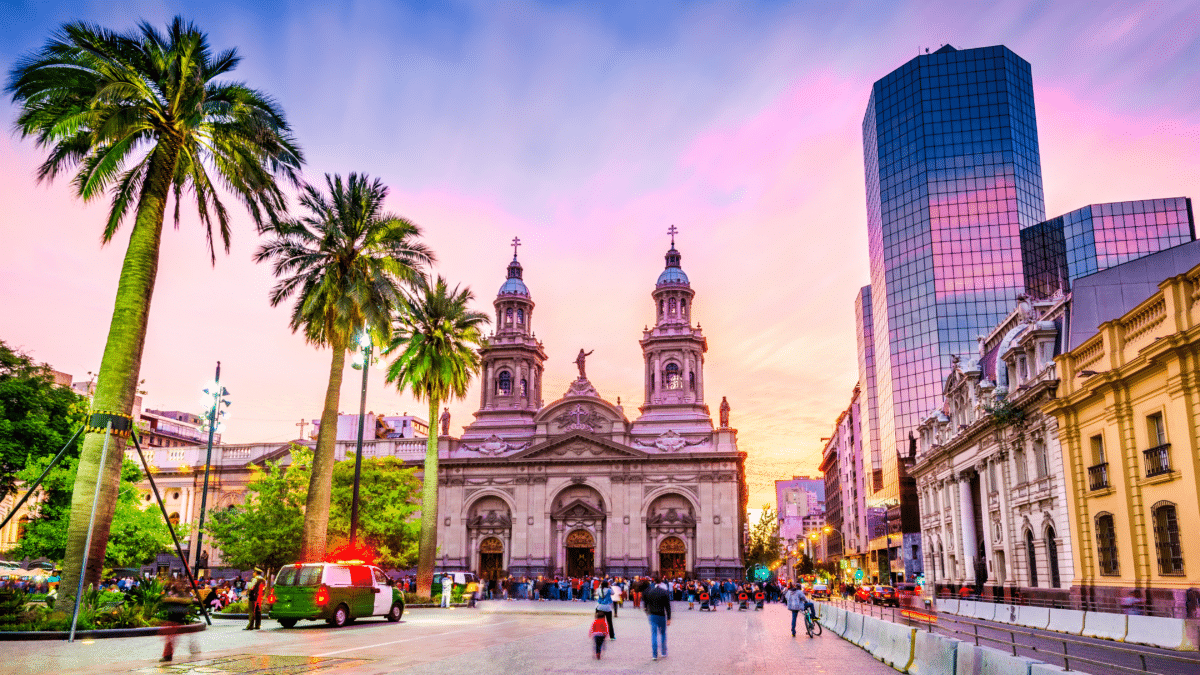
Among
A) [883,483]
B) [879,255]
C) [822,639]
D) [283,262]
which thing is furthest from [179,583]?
[879,255]

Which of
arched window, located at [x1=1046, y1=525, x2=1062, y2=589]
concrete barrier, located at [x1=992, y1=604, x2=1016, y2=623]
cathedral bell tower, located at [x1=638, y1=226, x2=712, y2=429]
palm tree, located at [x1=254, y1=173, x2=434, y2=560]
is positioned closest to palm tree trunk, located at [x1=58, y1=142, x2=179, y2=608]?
palm tree, located at [x1=254, y1=173, x2=434, y2=560]

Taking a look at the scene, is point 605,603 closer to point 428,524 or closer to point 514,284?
point 428,524

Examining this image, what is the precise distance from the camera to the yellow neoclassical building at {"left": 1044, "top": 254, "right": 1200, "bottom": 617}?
22.3 metres

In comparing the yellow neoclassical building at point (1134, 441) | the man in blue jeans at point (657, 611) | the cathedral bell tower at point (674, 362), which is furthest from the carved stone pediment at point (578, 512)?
the man in blue jeans at point (657, 611)

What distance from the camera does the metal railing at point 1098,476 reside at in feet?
88.8

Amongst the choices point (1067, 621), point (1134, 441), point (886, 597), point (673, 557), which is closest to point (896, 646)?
point (1067, 621)

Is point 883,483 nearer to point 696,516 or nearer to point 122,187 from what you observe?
point 696,516

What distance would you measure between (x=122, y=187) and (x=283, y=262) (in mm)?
9588

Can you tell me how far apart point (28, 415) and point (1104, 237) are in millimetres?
94942

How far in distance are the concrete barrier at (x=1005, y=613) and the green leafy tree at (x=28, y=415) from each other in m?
34.7

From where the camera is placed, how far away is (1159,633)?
18.2 m

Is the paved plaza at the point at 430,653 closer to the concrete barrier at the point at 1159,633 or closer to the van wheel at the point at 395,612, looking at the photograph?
the van wheel at the point at 395,612

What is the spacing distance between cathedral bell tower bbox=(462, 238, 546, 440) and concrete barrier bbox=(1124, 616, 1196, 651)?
57.7 meters

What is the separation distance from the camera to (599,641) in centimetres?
1584
